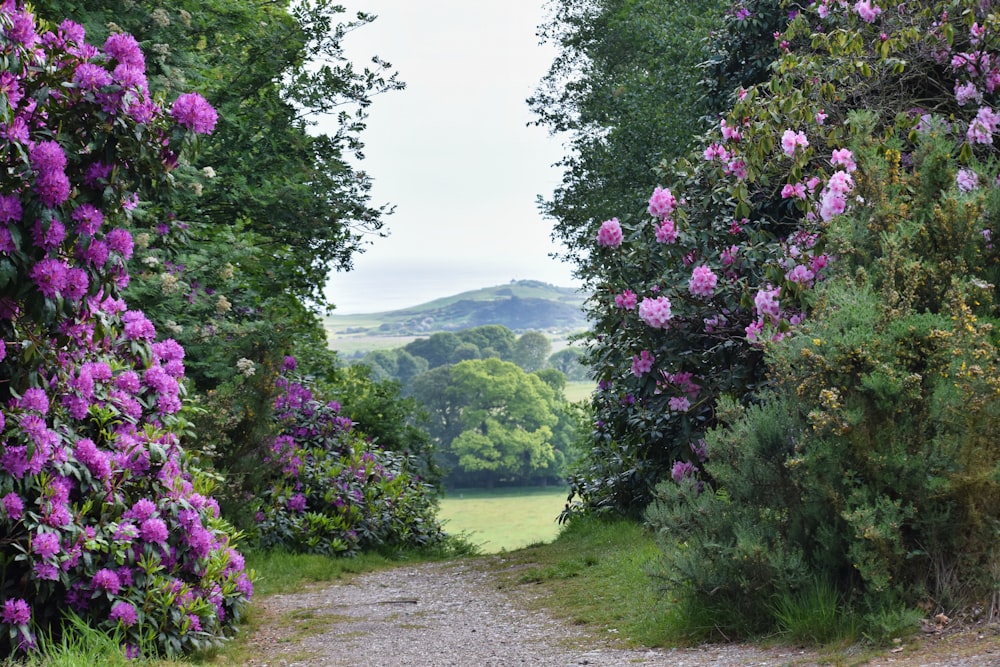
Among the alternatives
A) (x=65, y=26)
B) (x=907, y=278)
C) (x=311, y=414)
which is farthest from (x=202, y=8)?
(x=907, y=278)

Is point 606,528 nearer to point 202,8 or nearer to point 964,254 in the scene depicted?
point 964,254

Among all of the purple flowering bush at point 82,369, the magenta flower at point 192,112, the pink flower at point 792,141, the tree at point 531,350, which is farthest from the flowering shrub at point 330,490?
the tree at point 531,350

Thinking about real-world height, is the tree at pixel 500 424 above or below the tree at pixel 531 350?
below

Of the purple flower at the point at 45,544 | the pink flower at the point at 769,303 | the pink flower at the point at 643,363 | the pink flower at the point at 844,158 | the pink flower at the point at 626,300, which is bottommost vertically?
the purple flower at the point at 45,544

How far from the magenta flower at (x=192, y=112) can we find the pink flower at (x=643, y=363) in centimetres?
424

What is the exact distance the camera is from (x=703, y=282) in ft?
23.9

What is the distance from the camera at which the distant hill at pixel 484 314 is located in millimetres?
77375

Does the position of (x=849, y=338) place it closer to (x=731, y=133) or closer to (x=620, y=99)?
(x=731, y=133)

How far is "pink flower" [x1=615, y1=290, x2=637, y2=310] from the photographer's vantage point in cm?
761

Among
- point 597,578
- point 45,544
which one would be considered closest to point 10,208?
point 45,544

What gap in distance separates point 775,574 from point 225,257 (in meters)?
7.10

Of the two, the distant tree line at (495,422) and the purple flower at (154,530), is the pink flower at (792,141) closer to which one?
the purple flower at (154,530)

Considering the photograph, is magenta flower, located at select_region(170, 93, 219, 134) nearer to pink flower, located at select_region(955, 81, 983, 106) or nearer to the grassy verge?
the grassy verge

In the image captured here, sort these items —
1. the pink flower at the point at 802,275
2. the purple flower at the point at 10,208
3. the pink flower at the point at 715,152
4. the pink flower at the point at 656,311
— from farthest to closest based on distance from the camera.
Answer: the pink flower at the point at 715,152
the pink flower at the point at 656,311
the pink flower at the point at 802,275
the purple flower at the point at 10,208
